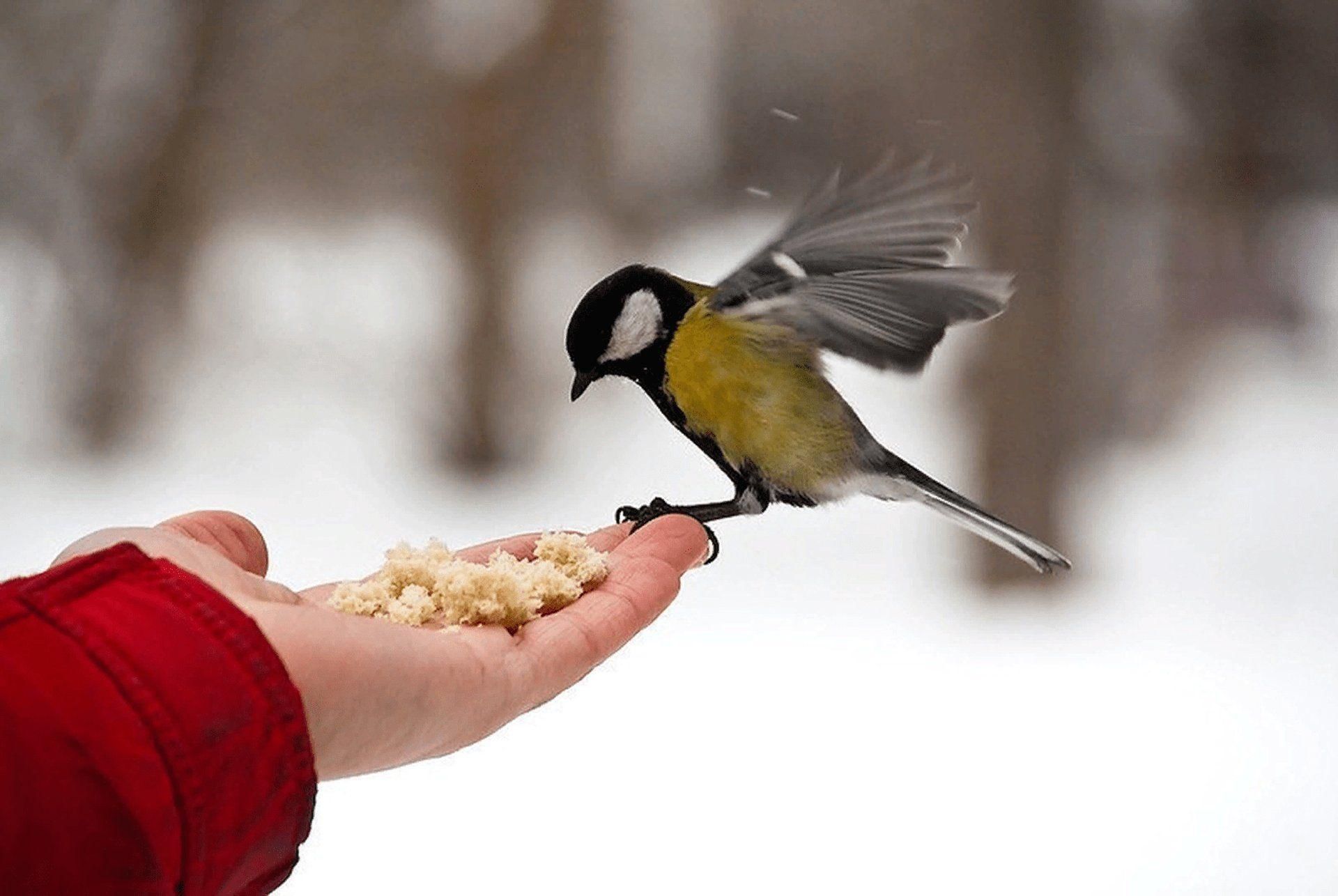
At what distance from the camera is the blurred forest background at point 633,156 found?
3.40 feet

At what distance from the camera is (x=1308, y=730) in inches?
42.2

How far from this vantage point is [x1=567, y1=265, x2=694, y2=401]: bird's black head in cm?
80

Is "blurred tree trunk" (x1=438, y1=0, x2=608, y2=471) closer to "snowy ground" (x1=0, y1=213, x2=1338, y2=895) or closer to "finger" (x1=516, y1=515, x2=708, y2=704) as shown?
"snowy ground" (x1=0, y1=213, x2=1338, y2=895)

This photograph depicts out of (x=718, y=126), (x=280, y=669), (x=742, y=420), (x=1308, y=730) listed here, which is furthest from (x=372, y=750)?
(x=1308, y=730)

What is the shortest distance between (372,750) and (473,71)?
67 cm

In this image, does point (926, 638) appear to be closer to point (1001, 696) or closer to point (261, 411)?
point (1001, 696)

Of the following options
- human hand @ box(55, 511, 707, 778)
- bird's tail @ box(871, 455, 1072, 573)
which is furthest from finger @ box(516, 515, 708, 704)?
bird's tail @ box(871, 455, 1072, 573)

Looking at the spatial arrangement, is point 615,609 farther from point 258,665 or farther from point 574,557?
point 258,665

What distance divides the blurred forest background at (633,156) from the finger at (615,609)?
26cm

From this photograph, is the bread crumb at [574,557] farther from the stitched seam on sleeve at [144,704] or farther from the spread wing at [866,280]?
the stitched seam on sleeve at [144,704]

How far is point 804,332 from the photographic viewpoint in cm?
79

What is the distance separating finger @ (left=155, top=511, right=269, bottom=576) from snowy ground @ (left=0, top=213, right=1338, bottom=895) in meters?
0.32

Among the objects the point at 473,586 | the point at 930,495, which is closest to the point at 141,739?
the point at 473,586

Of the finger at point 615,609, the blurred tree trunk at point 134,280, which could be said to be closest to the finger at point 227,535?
the finger at point 615,609
